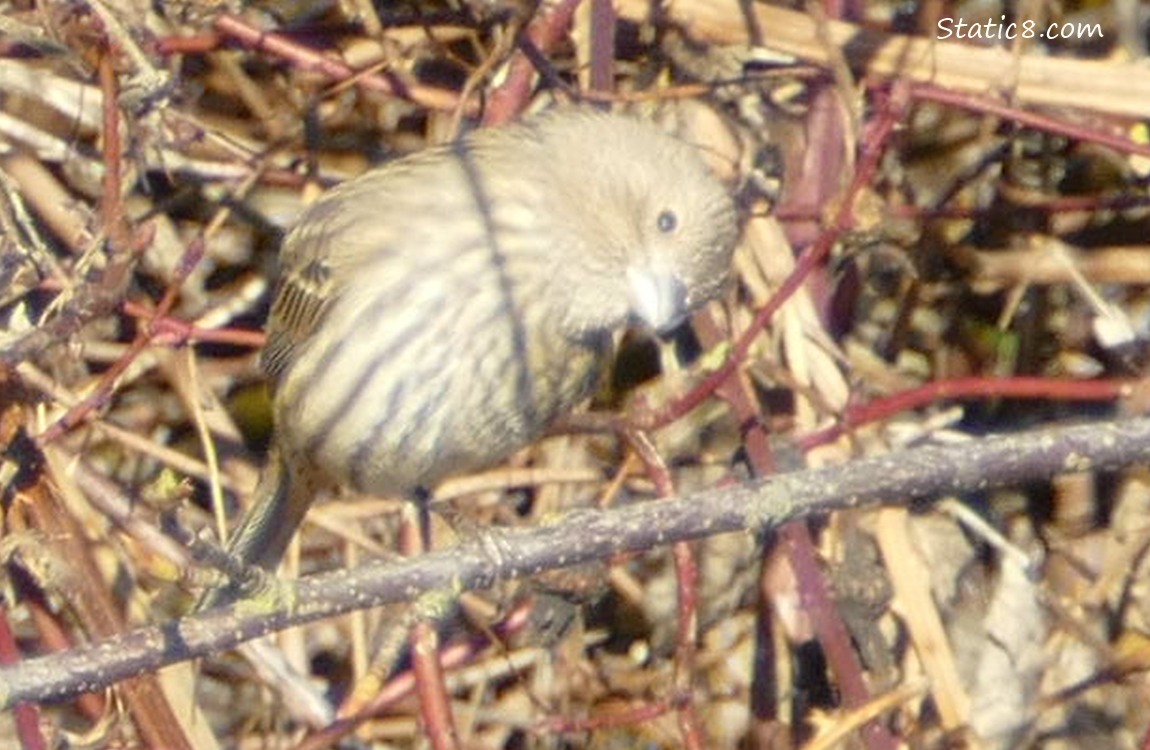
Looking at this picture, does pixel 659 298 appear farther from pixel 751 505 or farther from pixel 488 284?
pixel 751 505

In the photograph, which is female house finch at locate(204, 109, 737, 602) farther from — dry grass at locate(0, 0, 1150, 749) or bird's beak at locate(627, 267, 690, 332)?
dry grass at locate(0, 0, 1150, 749)

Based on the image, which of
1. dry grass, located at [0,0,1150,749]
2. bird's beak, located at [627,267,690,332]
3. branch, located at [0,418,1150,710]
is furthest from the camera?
dry grass, located at [0,0,1150,749]

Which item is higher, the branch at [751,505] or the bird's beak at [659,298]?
the branch at [751,505]

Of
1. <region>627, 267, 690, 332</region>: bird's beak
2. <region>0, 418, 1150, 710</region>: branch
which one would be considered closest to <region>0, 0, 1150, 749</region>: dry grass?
<region>627, 267, 690, 332</region>: bird's beak

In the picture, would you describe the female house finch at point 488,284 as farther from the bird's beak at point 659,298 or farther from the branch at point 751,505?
the branch at point 751,505

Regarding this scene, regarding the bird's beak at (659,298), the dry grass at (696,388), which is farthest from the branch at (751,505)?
the dry grass at (696,388)

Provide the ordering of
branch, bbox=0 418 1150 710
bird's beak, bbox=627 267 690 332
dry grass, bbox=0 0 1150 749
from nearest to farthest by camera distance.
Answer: branch, bbox=0 418 1150 710 → bird's beak, bbox=627 267 690 332 → dry grass, bbox=0 0 1150 749

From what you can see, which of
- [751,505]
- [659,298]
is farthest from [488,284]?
[751,505]

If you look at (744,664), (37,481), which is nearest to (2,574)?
(37,481)
